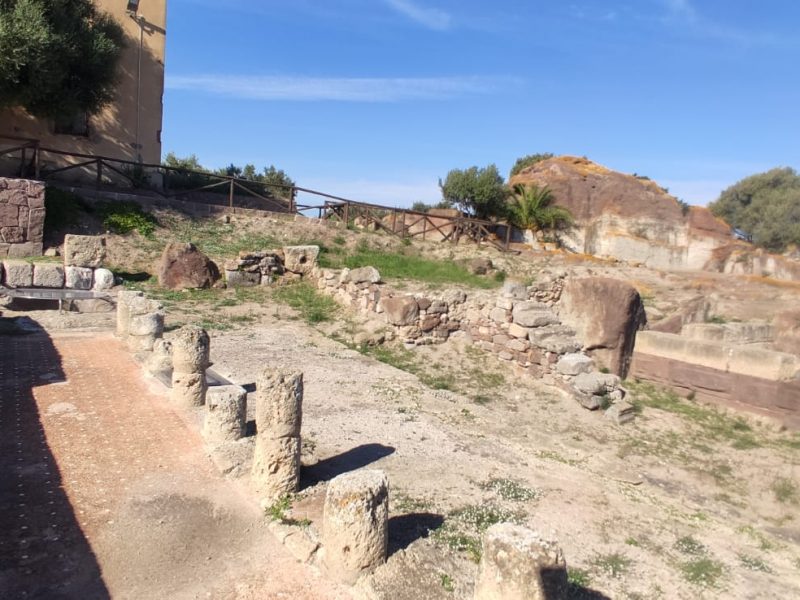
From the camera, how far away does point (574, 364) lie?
980 cm

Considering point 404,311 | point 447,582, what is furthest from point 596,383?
point 447,582

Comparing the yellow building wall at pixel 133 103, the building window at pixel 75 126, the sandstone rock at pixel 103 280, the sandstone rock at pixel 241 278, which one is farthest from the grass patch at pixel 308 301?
the building window at pixel 75 126

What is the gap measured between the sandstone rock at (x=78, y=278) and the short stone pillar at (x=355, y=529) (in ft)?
37.4

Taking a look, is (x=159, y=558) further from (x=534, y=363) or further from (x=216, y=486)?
(x=534, y=363)

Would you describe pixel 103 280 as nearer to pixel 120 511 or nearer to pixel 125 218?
pixel 125 218

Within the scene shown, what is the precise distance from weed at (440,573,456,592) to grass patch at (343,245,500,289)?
1209 cm

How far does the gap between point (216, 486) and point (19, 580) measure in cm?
162

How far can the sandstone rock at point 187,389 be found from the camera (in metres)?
6.77

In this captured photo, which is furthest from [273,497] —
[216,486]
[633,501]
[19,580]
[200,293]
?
[200,293]

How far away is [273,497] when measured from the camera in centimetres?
466

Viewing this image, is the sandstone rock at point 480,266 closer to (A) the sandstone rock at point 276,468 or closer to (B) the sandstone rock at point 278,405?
(B) the sandstone rock at point 278,405

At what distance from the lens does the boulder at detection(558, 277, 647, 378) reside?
10594 millimetres

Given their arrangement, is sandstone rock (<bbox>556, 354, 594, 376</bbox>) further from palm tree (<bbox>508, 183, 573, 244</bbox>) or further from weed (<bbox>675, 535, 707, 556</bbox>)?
palm tree (<bbox>508, 183, 573, 244</bbox>)

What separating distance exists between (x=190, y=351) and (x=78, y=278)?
7.66 meters
